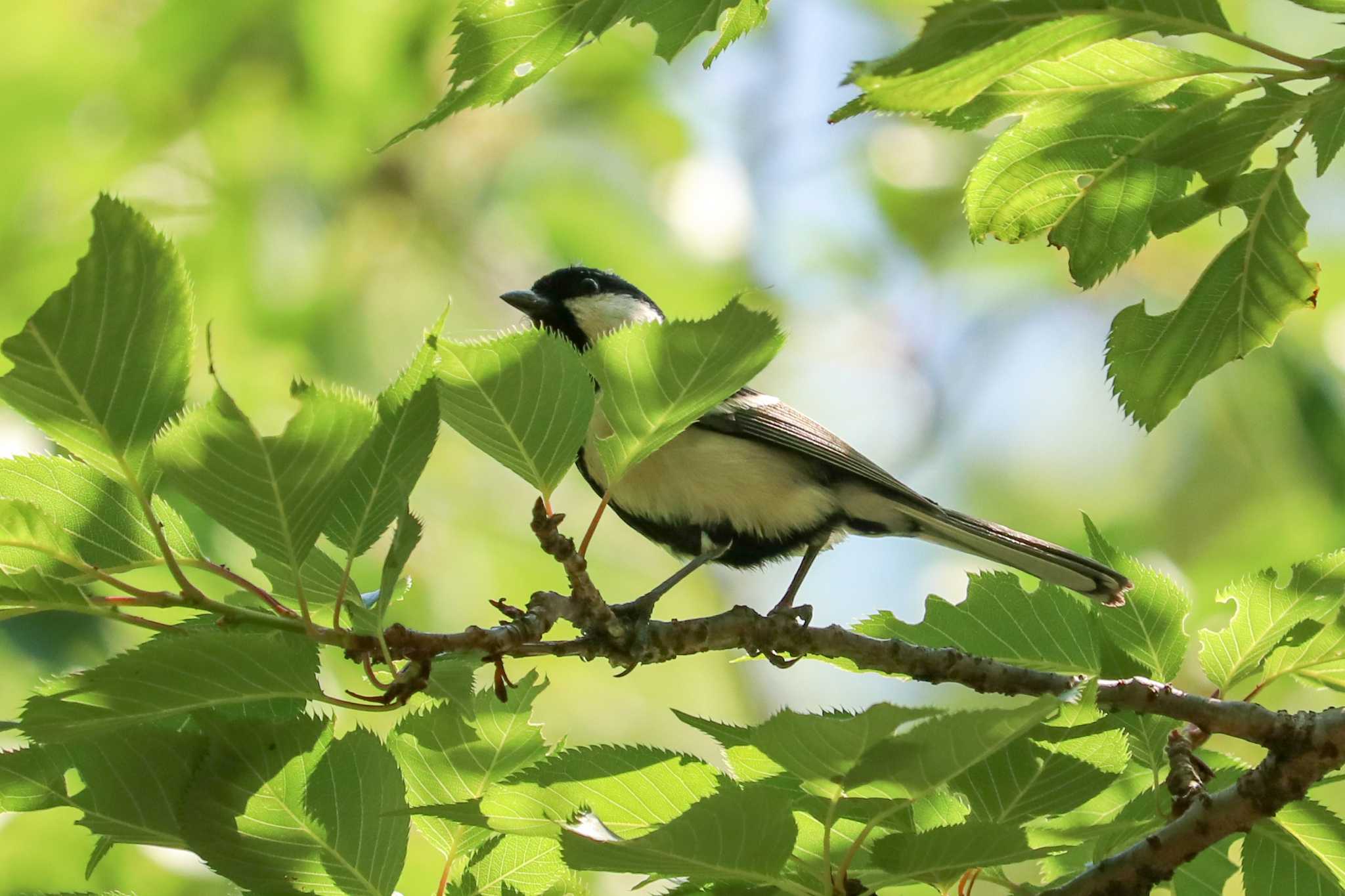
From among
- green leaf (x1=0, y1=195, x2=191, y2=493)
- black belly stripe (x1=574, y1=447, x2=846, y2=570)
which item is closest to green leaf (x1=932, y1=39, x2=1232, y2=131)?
green leaf (x1=0, y1=195, x2=191, y2=493)

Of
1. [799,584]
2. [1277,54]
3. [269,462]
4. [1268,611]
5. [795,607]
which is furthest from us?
[799,584]

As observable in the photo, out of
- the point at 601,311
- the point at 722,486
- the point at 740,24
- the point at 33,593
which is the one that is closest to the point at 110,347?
the point at 33,593

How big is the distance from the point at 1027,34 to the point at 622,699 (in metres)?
6.09

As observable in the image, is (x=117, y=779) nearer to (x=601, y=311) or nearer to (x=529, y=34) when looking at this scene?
(x=529, y=34)

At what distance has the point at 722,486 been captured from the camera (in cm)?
373

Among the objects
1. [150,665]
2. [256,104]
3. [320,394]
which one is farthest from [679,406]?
[256,104]

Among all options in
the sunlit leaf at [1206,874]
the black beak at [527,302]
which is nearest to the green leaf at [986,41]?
the sunlit leaf at [1206,874]

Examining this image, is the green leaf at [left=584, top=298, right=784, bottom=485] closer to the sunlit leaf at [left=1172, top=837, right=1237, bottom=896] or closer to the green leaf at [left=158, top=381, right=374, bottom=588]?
the green leaf at [left=158, top=381, right=374, bottom=588]

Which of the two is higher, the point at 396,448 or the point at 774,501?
the point at 774,501

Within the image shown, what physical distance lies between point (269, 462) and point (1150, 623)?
1364mm

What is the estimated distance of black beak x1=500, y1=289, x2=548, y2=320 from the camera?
170 inches

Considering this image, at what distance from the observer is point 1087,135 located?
1721 millimetres

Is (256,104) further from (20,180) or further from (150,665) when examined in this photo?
(150,665)

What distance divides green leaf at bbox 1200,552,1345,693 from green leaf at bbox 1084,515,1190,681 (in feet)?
0.22
